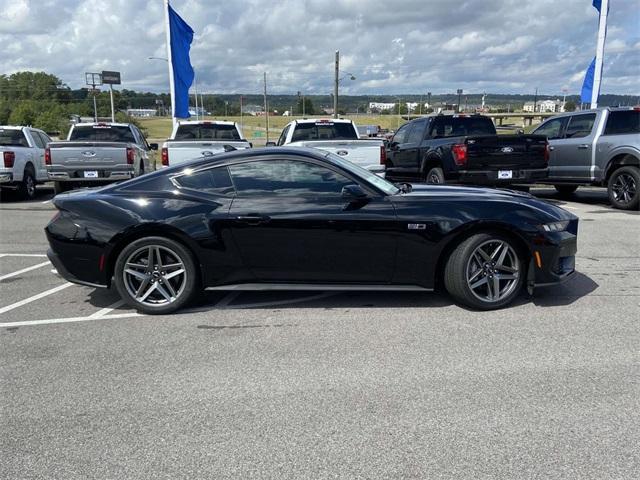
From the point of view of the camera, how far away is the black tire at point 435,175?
11.3 meters

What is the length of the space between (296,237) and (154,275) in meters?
1.32

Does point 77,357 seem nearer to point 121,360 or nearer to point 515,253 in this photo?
point 121,360

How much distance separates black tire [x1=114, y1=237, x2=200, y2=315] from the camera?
4.90 meters

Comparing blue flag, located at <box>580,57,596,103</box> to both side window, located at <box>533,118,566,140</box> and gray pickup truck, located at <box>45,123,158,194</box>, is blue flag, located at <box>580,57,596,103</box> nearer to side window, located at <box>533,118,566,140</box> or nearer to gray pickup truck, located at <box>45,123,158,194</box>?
side window, located at <box>533,118,566,140</box>

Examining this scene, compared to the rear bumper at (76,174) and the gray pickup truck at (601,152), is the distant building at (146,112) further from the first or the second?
the gray pickup truck at (601,152)

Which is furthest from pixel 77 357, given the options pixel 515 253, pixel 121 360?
pixel 515 253

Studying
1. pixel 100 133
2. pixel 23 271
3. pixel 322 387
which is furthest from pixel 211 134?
pixel 322 387

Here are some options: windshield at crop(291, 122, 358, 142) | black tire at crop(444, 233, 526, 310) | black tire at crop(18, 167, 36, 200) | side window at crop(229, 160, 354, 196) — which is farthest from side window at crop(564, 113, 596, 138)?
black tire at crop(18, 167, 36, 200)

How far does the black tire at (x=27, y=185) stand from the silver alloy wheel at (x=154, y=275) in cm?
999

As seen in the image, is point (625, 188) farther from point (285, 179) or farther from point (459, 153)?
point (285, 179)

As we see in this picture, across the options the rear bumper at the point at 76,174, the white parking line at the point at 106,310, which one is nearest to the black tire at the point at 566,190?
the rear bumper at the point at 76,174

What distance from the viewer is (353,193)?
4.83 meters

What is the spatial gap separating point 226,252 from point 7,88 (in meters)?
129

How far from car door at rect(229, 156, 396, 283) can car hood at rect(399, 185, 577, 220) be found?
14.6 inches
